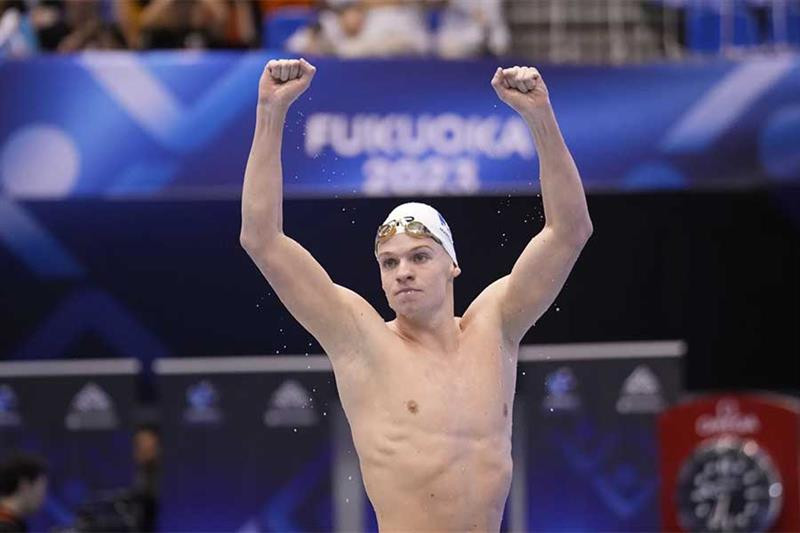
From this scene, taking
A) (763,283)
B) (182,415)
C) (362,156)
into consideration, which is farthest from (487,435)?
(763,283)

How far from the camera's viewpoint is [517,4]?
11703mm

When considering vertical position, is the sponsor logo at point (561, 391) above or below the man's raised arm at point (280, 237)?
below

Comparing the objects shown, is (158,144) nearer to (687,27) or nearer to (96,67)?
(96,67)

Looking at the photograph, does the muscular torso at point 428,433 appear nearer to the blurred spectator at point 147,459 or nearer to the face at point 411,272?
the face at point 411,272

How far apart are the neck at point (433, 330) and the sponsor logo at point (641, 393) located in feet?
20.7

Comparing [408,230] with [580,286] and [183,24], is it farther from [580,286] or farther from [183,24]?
[580,286]

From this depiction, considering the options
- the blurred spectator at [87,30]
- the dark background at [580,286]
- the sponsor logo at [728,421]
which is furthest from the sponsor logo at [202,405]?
the sponsor logo at [728,421]

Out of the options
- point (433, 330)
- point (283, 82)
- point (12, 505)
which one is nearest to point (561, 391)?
point (12, 505)

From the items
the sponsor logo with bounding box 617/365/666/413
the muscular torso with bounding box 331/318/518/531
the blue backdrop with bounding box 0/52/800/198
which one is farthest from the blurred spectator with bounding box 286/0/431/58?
the muscular torso with bounding box 331/318/518/531

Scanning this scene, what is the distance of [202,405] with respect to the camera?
1159 cm

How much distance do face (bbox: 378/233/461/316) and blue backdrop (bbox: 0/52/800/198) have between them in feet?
18.4

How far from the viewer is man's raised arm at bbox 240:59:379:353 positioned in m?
4.93

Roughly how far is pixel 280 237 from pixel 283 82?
473 millimetres

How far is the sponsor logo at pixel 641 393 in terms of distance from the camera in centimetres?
1130
